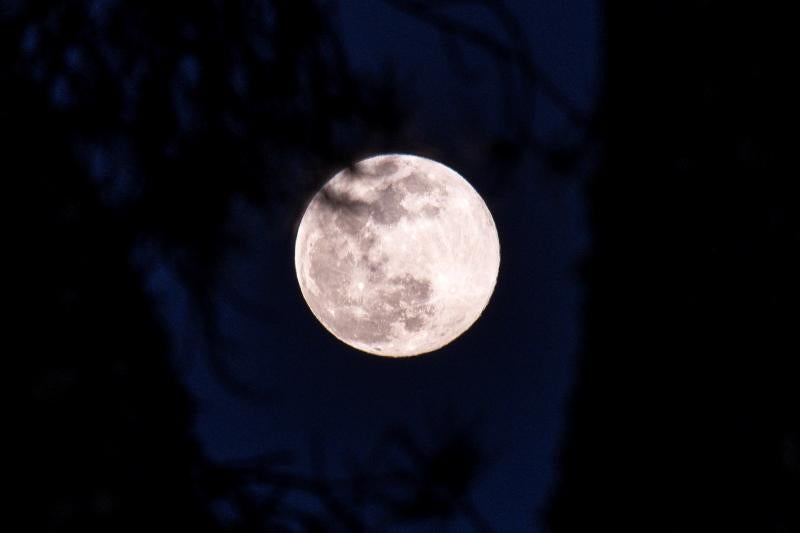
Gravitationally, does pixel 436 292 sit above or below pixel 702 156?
below

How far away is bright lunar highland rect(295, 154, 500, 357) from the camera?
12.3 feet

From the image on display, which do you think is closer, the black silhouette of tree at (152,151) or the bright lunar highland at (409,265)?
the black silhouette of tree at (152,151)

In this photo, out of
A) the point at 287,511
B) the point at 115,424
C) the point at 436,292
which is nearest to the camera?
the point at 287,511

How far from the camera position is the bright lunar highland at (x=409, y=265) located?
3.75 metres

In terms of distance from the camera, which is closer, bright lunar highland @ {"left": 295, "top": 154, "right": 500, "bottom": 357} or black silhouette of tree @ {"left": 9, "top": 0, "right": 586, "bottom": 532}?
black silhouette of tree @ {"left": 9, "top": 0, "right": 586, "bottom": 532}

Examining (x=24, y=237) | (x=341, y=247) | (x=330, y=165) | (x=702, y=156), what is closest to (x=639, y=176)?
(x=702, y=156)

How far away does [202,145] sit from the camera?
2152 millimetres

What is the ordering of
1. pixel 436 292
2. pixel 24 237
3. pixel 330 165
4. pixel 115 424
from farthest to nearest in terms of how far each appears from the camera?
pixel 436 292, pixel 115 424, pixel 24 237, pixel 330 165

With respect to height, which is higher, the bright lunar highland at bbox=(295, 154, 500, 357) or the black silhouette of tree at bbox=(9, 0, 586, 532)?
the bright lunar highland at bbox=(295, 154, 500, 357)

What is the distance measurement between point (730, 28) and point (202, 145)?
3347 mm

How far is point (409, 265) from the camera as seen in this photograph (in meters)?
3.84

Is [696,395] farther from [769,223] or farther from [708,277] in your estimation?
[769,223]

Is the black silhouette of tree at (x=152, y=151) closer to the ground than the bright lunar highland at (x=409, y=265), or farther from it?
closer to the ground

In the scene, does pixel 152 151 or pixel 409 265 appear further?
pixel 409 265
